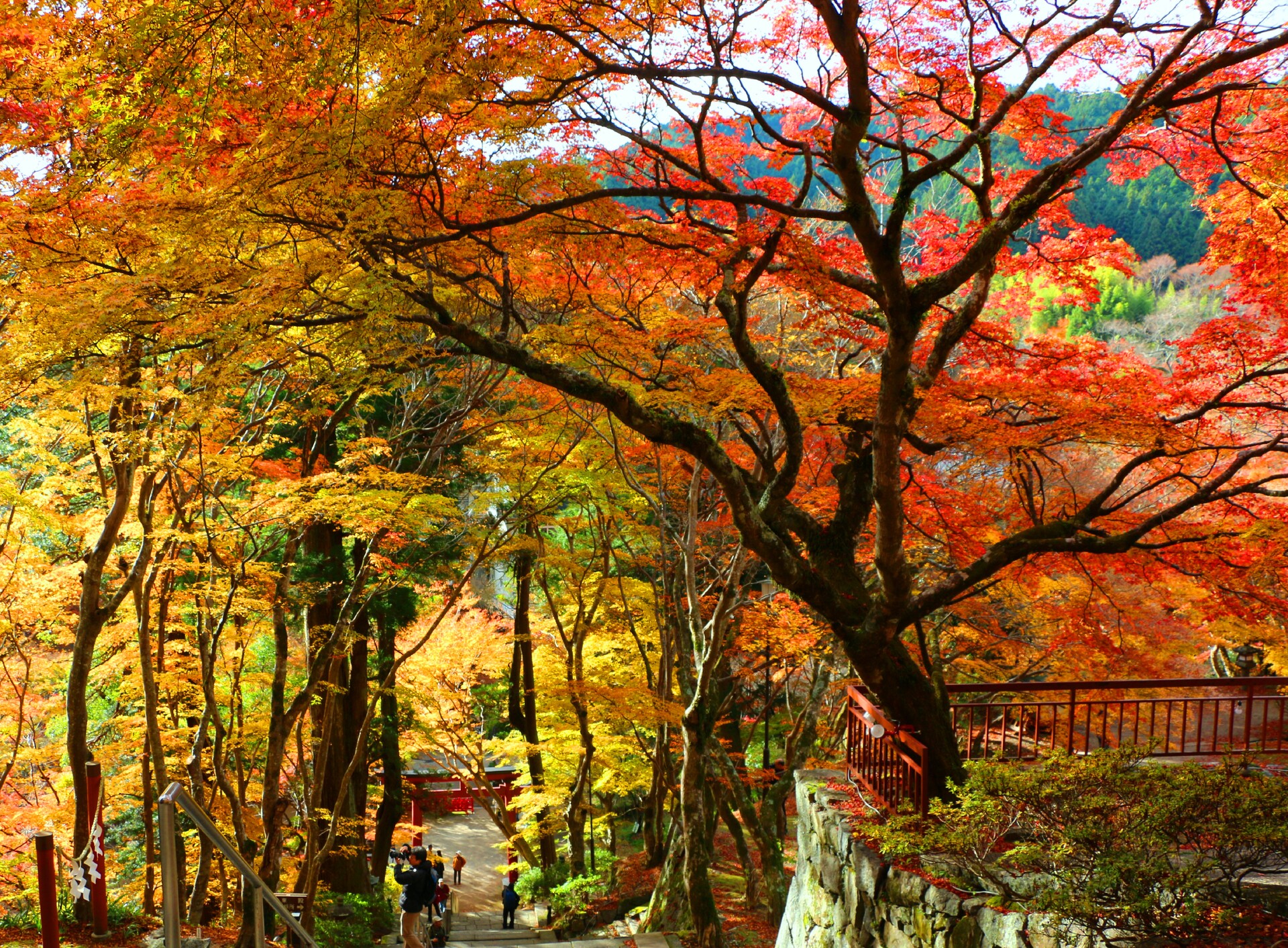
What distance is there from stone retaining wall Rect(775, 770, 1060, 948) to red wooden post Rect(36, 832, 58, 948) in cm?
491

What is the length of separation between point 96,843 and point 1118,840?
603cm

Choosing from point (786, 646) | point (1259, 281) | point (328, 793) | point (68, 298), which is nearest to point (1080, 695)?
point (786, 646)

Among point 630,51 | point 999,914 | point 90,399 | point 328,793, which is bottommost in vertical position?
point 328,793

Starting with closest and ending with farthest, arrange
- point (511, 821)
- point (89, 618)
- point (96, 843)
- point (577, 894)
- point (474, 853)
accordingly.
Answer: point (96, 843) < point (89, 618) < point (577, 894) < point (511, 821) < point (474, 853)

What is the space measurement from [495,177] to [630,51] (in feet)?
4.18

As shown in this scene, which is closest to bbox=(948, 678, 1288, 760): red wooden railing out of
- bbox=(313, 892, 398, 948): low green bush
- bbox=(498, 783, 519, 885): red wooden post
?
bbox=(313, 892, 398, 948): low green bush

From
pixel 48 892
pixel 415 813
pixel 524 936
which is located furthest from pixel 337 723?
pixel 415 813

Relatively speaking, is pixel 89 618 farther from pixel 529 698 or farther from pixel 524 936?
pixel 524 936

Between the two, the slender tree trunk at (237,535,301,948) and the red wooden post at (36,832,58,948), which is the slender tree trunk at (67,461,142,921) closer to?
the slender tree trunk at (237,535,301,948)

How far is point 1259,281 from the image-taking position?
25.4 feet

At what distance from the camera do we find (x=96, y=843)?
5.98 metres

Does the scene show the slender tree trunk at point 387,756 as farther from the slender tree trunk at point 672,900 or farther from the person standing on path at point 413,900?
the slender tree trunk at point 672,900

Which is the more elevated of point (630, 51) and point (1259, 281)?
point (630, 51)

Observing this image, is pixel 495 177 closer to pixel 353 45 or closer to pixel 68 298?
pixel 353 45
